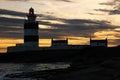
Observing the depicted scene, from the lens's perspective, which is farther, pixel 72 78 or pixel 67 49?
pixel 67 49

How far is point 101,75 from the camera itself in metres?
21.2

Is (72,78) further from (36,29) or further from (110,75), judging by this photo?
(36,29)

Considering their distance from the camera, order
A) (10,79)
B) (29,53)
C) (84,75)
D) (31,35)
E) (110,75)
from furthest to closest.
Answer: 1. (29,53)
2. (31,35)
3. (10,79)
4. (84,75)
5. (110,75)

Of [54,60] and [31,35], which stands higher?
[31,35]

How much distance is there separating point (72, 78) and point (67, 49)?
243 feet

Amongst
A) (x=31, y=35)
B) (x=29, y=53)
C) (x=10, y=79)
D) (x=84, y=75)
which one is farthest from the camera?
(x=29, y=53)

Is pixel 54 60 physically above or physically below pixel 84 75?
below

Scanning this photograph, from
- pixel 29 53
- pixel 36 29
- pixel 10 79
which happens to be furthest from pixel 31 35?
pixel 10 79

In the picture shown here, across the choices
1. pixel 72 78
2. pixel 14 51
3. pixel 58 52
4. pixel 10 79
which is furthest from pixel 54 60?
pixel 72 78

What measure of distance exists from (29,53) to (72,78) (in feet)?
231

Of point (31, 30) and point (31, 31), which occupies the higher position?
point (31, 30)

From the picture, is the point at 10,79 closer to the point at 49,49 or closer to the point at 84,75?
the point at 84,75

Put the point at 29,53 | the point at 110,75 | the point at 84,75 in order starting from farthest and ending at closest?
the point at 29,53
the point at 84,75
the point at 110,75

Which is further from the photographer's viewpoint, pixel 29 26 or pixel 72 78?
pixel 29 26
